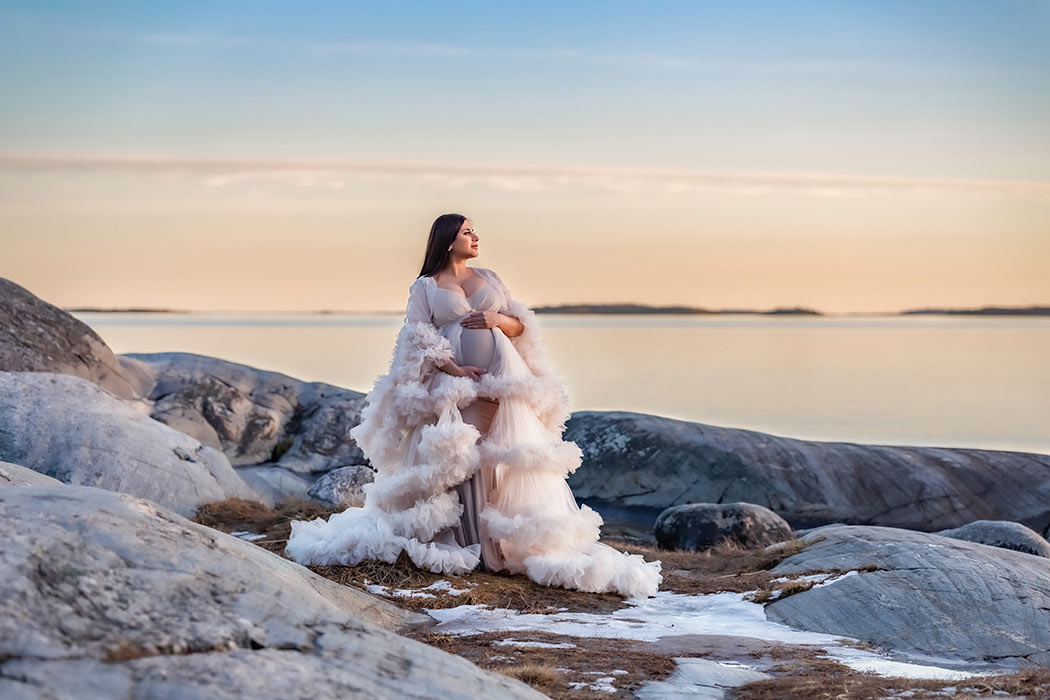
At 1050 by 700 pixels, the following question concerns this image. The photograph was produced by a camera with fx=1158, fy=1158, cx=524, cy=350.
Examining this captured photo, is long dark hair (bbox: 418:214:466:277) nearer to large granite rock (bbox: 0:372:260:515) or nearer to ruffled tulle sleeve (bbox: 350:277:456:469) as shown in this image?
ruffled tulle sleeve (bbox: 350:277:456:469)

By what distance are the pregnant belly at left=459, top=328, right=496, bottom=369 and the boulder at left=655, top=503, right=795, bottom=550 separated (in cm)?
392

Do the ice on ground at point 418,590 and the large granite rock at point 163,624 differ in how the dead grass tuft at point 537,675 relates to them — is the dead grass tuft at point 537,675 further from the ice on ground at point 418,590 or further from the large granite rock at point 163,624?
the ice on ground at point 418,590

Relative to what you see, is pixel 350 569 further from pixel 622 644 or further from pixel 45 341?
pixel 45 341

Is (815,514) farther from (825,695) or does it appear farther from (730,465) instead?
(825,695)

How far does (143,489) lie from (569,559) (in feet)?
17.2

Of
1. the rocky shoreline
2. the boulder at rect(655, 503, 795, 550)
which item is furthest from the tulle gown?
the boulder at rect(655, 503, 795, 550)

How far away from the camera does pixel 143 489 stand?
1212 centimetres

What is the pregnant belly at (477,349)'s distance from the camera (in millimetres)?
9867

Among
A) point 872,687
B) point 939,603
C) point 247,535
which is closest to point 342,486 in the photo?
point 247,535

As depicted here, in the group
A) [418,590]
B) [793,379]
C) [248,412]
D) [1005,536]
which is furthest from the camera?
[793,379]

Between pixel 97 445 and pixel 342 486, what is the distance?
12.3 feet

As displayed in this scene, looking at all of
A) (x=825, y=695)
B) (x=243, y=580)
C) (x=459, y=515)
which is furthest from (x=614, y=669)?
(x=459, y=515)

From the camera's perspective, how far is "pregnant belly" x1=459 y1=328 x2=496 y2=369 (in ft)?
32.4

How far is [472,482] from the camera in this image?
9594 millimetres
